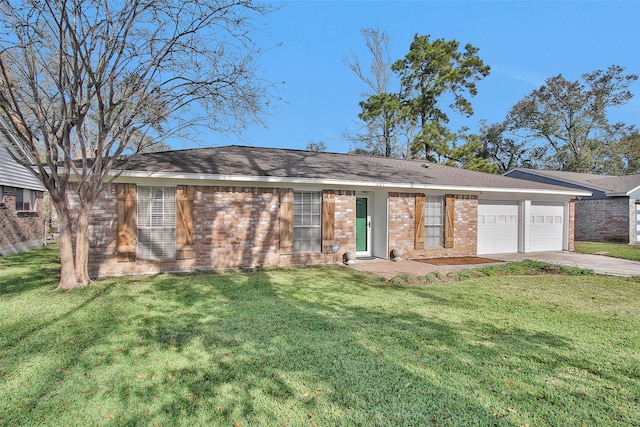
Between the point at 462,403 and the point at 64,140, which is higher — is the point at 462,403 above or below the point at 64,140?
below

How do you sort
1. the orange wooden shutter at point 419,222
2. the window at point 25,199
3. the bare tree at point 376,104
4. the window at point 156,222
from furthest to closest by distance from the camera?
the bare tree at point 376,104, the window at point 25,199, the orange wooden shutter at point 419,222, the window at point 156,222

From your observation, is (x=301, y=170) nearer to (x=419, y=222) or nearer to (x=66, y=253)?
(x=419, y=222)

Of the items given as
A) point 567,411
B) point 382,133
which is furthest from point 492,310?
point 382,133

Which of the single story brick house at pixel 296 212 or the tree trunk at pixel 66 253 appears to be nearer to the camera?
the tree trunk at pixel 66 253

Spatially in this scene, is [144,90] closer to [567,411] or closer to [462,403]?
[462,403]

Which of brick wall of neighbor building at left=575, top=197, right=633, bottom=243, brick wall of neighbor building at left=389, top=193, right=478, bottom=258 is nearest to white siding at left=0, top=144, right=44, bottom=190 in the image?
brick wall of neighbor building at left=389, top=193, right=478, bottom=258

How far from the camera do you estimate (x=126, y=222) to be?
8.12 m

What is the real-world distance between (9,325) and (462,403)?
560cm

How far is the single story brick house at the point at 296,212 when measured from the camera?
8297 millimetres

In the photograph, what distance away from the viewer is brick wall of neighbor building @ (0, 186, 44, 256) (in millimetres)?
11898

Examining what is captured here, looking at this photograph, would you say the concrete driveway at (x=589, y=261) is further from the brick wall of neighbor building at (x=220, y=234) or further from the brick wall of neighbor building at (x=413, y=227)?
the brick wall of neighbor building at (x=220, y=234)

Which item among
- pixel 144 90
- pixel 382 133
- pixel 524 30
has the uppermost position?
pixel 524 30

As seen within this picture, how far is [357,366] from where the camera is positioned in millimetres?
3428

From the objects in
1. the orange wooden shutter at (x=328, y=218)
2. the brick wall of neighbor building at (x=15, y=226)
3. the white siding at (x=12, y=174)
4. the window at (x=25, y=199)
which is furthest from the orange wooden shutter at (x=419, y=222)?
the window at (x=25, y=199)
